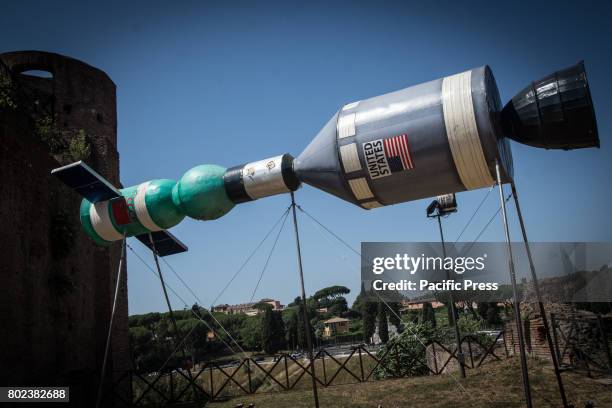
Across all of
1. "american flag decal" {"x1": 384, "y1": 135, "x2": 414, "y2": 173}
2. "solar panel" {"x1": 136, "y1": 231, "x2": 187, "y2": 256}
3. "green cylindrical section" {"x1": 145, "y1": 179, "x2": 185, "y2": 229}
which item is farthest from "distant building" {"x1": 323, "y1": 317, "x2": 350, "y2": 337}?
"american flag decal" {"x1": 384, "y1": 135, "x2": 414, "y2": 173}

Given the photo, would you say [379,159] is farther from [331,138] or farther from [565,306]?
[565,306]

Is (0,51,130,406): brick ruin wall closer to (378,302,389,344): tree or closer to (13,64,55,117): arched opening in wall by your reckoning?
(13,64,55,117): arched opening in wall

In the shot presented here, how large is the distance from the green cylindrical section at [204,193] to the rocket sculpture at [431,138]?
345 millimetres

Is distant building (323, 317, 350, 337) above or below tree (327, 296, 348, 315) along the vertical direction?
below

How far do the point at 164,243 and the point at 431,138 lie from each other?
6651mm

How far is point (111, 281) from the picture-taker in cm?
1658

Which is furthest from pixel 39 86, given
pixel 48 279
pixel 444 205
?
pixel 444 205

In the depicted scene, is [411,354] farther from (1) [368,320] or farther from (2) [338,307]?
(2) [338,307]

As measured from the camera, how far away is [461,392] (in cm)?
974

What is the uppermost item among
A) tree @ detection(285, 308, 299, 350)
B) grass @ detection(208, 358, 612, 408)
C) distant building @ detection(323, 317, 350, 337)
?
grass @ detection(208, 358, 612, 408)

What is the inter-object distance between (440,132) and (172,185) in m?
4.65

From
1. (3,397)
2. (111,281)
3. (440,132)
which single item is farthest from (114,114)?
(440,132)

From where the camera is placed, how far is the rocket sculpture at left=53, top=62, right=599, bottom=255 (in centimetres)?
562

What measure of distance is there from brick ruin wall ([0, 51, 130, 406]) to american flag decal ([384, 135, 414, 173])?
809cm
